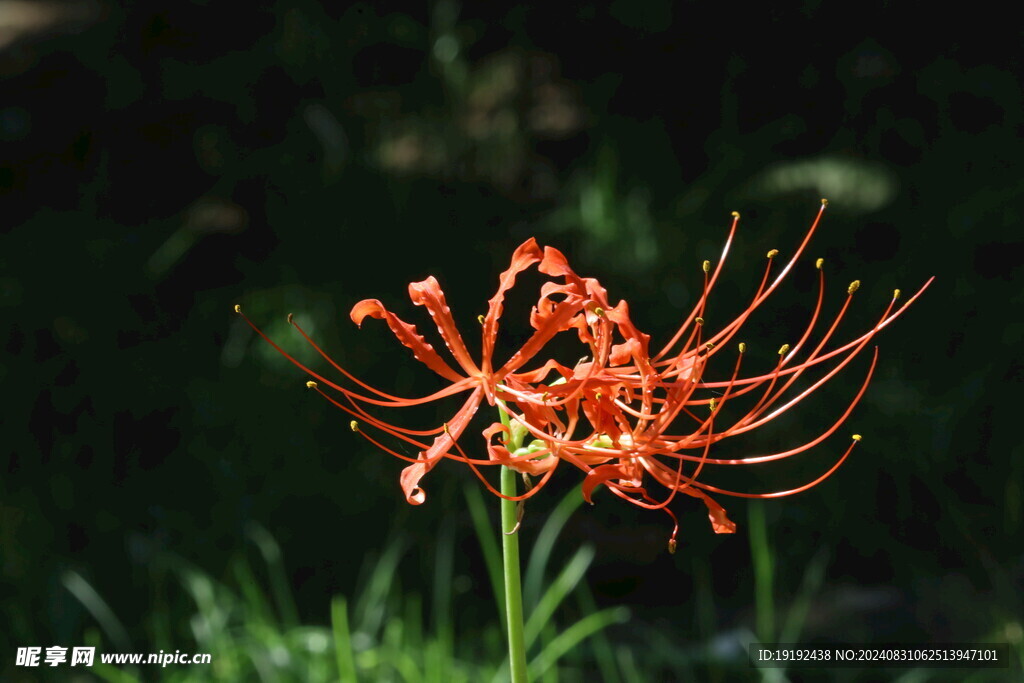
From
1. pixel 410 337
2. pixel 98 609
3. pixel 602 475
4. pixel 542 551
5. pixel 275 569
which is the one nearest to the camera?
pixel 602 475

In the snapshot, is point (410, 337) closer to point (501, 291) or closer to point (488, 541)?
point (501, 291)

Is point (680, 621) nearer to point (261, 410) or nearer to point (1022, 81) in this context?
point (261, 410)

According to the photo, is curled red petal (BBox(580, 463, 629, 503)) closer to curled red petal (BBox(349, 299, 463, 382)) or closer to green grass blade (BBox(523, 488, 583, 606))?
curled red petal (BBox(349, 299, 463, 382))

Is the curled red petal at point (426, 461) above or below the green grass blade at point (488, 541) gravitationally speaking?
below


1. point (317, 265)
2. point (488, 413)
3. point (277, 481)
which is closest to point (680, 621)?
point (488, 413)

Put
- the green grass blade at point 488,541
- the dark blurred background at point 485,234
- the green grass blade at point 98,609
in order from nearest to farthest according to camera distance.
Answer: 1. the green grass blade at point 488,541
2. the green grass blade at point 98,609
3. the dark blurred background at point 485,234

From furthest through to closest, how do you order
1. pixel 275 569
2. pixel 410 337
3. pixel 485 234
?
pixel 485 234 < pixel 275 569 < pixel 410 337

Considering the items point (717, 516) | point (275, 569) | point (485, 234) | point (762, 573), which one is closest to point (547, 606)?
point (762, 573)

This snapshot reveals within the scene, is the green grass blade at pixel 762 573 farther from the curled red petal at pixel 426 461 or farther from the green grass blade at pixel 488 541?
the curled red petal at pixel 426 461

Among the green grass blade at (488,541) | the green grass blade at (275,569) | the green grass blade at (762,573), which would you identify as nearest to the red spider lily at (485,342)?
the green grass blade at (488,541)
